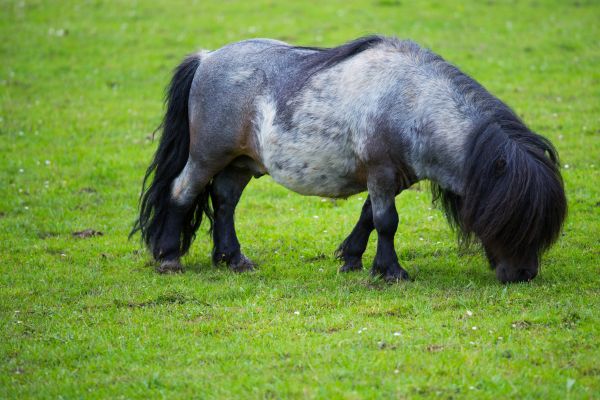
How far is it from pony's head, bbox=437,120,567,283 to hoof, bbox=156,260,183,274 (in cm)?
324

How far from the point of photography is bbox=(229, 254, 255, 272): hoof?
372 inches

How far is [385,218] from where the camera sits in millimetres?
8359

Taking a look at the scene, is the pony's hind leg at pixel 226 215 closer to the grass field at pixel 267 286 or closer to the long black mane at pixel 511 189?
the grass field at pixel 267 286

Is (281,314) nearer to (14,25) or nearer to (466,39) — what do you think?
(466,39)

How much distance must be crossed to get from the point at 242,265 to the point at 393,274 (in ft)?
6.04

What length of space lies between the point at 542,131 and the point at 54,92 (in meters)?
9.90

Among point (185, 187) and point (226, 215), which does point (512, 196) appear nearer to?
point (226, 215)

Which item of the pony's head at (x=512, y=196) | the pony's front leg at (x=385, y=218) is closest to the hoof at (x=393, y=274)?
the pony's front leg at (x=385, y=218)

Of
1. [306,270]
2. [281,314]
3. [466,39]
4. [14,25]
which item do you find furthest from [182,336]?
[14,25]

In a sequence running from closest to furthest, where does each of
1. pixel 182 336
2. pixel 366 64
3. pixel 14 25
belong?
pixel 182 336 → pixel 366 64 → pixel 14 25

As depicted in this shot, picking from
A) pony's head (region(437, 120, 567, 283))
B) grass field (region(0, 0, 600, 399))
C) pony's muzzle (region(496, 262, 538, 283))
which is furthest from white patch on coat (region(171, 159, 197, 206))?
pony's muzzle (region(496, 262, 538, 283))

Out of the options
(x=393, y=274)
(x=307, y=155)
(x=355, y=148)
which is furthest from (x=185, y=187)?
(x=393, y=274)

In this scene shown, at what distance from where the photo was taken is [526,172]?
24.6 feet

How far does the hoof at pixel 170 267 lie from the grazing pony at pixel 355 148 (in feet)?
0.05
